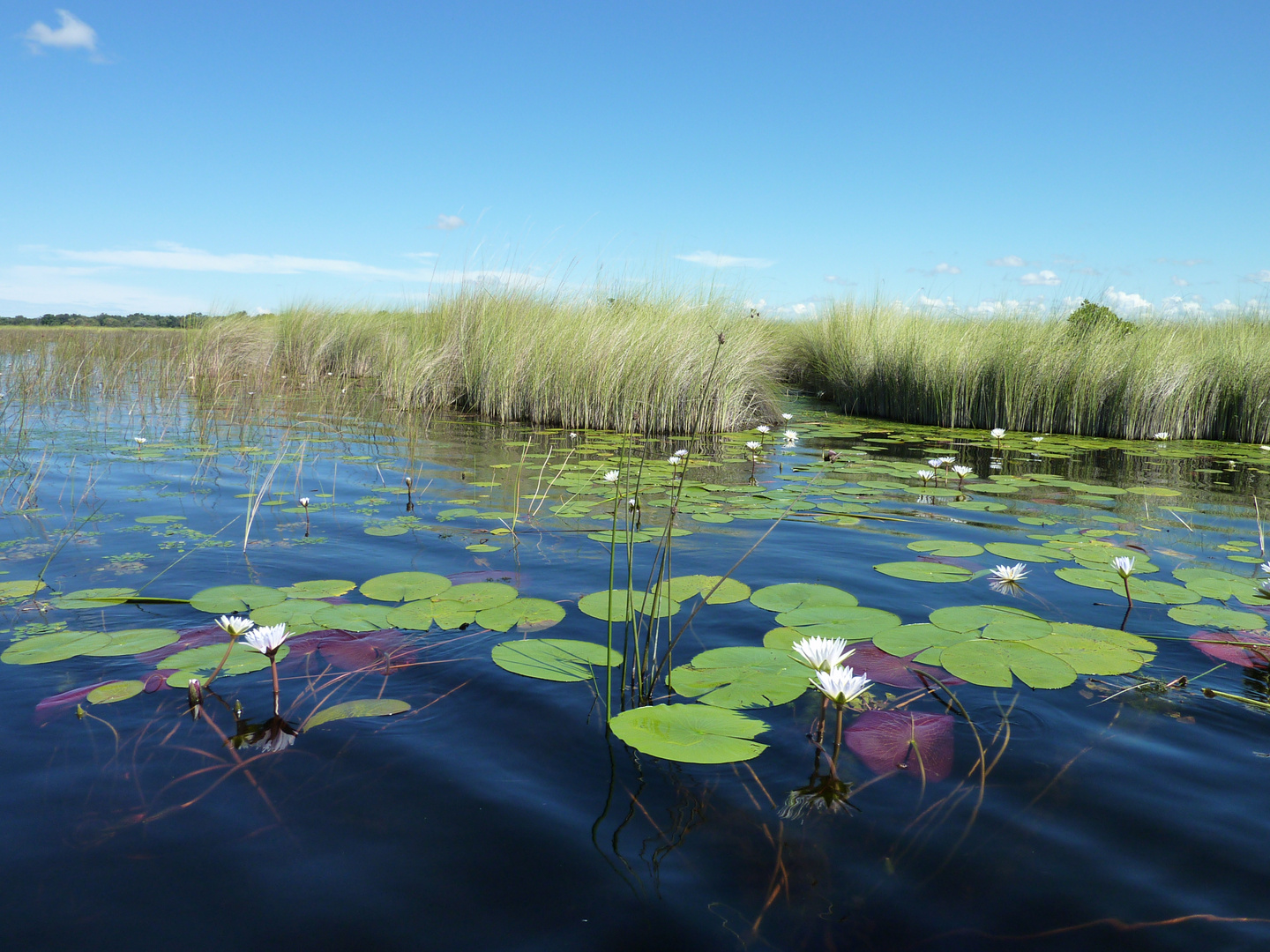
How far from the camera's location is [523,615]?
2137mm

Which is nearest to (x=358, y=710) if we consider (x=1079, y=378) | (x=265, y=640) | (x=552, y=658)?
(x=265, y=640)

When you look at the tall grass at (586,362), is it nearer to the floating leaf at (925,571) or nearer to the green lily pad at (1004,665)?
the floating leaf at (925,571)

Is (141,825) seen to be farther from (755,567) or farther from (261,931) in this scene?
(755,567)

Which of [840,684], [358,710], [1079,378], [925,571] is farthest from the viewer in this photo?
[1079,378]

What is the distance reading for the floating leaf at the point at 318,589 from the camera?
7.39ft

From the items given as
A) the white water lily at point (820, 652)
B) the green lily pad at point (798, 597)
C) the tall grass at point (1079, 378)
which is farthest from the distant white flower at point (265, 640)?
the tall grass at point (1079, 378)

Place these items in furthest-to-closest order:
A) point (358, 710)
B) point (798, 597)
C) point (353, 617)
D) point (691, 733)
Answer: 1. point (798, 597)
2. point (353, 617)
3. point (358, 710)
4. point (691, 733)

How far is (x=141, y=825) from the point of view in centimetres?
121

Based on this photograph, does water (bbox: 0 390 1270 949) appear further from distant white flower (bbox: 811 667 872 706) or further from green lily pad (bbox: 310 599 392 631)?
distant white flower (bbox: 811 667 872 706)

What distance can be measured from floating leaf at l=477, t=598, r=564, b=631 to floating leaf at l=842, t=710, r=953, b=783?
0.93 metres

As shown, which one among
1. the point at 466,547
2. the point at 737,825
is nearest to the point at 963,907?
the point at 737,825

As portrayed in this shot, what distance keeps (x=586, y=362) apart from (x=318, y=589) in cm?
490

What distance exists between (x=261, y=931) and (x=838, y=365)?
421 inches

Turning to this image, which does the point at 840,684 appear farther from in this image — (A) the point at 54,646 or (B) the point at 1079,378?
(B) the point at 1079,378
